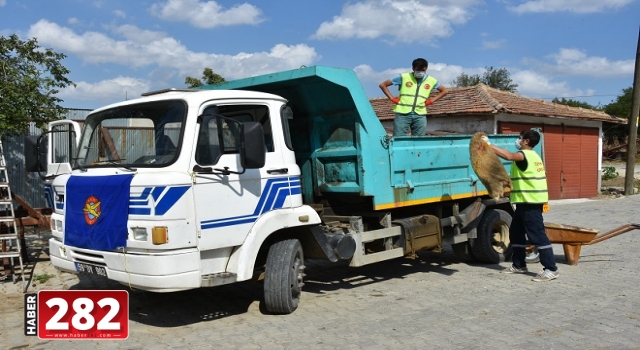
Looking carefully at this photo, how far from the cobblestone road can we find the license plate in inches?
23.7

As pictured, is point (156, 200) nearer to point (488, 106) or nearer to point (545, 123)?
point (488, 106)

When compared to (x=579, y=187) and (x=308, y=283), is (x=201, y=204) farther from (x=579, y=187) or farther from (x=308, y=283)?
(x=579, y=187)

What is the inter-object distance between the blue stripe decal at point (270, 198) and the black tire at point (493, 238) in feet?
11.4

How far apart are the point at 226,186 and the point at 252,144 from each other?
485 millimetres

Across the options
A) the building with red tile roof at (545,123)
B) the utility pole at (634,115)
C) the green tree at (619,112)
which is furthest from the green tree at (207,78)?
the green tree at (619,112)

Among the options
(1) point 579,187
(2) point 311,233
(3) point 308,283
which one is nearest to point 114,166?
(2) point 311,233

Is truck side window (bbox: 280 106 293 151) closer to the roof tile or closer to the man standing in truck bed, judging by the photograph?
the man standing in truck bed

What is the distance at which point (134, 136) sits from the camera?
18.8 feet

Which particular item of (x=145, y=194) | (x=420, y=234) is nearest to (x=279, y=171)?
(x=145, y=194)

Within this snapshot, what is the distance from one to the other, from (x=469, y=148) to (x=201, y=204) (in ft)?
12.8

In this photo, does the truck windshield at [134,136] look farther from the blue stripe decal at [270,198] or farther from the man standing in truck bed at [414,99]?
the man standing in truck bed at [414,99]

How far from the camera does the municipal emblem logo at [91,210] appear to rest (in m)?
5.08

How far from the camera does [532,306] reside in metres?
6.03

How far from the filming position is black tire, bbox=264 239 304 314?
18.3 feet
